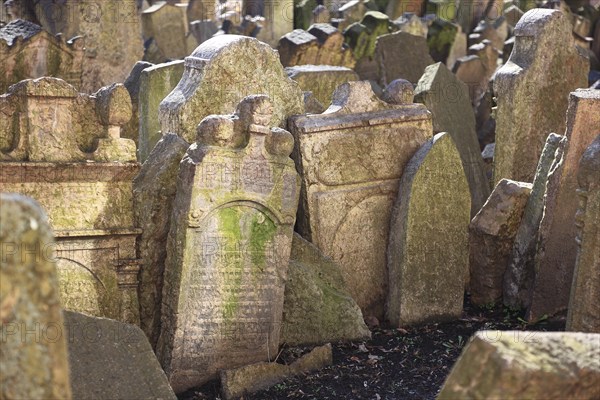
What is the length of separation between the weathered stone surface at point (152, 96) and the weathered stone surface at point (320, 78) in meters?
1.33

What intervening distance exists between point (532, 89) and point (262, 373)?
3957 millimetres

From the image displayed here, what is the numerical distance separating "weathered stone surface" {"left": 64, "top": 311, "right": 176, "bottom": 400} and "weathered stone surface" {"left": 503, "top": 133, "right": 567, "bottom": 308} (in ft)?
11.2

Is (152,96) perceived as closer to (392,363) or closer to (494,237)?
(494,237)

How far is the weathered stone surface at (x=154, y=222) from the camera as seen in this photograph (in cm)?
702

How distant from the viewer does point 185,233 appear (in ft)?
21.8

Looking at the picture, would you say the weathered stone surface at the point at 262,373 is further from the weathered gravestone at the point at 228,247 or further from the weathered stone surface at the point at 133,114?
the weathered stone surface at the point at 133,114

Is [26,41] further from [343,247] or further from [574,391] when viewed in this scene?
[574,391]

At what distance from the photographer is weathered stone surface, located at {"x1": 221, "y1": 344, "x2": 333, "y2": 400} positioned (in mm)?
6574

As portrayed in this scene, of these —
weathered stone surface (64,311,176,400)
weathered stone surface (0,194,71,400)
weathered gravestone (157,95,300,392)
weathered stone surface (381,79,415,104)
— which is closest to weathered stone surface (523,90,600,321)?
weathered stone surface (381,79,415,104)

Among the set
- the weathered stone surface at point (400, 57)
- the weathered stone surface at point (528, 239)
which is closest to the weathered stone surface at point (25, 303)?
the weathered stone surface at point (528, 239)

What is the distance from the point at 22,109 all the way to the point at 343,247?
2442 millimetres

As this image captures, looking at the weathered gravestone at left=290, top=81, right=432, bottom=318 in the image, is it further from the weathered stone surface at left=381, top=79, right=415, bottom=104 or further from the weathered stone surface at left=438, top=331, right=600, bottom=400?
the weathered stone surface at left=438, top=331, right=600, bottom=400

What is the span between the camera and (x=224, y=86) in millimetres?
7613

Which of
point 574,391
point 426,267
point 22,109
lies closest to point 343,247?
point 426,267
